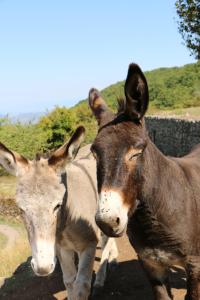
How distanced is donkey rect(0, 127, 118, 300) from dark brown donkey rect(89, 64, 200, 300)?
70 centimetres

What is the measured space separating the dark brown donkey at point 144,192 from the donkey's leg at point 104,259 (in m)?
2.03

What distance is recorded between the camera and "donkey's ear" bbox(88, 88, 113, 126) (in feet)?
10.1

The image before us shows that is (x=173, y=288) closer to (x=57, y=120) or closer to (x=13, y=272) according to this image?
(x=13, y=272)

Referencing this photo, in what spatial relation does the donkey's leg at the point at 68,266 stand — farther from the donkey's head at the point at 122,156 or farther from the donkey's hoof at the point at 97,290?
the donkey's head at the point at 122,156

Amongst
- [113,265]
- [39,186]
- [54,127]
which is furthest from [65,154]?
[54,127]

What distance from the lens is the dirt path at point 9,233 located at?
12.9m

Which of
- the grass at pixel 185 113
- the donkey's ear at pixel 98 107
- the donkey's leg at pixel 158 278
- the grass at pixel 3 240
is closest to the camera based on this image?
the donkey's ear at pixel 98 107

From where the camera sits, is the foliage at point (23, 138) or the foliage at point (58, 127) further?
the foliage at point (58, 127)

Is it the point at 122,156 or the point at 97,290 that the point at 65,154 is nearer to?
the point at 122,156

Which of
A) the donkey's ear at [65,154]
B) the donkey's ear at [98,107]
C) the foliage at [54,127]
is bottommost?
the foliage at [54,127]

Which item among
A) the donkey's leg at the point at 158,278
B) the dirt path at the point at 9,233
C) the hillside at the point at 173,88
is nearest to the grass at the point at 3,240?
the dirt path at the point at 9,233

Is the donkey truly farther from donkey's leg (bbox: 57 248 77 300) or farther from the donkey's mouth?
the donkey's mouth

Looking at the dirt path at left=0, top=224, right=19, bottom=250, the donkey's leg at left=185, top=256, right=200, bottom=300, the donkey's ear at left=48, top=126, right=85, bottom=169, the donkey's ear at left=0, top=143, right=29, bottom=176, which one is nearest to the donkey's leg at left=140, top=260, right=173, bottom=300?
the donkey's leg at left=185, top=256, right=200, bottom=300

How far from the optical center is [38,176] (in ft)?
12.0
